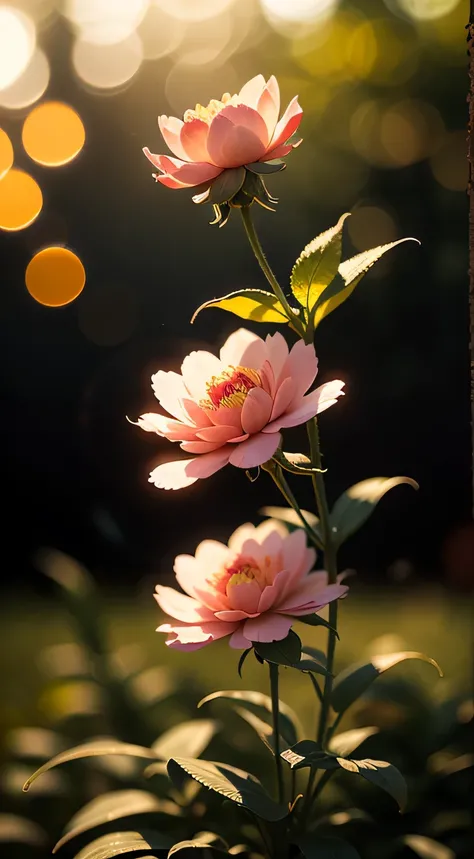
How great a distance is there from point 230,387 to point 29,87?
88.2 inches

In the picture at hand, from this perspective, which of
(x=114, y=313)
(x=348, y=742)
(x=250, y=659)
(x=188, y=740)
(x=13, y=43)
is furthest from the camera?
(x=114, y=313)

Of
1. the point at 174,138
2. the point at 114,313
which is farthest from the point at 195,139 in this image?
the point at 114,313

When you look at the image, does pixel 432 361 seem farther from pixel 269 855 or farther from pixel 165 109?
pixel 269 855

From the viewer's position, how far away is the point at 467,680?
1264 mm

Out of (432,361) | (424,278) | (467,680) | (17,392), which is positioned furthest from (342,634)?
(17,392)

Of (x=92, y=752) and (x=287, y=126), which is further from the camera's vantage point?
(x=92, y=752)

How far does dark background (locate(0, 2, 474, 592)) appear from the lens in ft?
9.07

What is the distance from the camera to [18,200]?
8.48ft

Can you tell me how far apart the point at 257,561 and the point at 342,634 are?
139 cm

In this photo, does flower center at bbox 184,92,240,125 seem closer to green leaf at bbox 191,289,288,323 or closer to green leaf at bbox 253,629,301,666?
green leaf at bbox 191,289,288,323

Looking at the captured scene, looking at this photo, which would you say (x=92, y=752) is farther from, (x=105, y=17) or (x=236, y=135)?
(x=105, y=17)

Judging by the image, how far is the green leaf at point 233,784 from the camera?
669 mm

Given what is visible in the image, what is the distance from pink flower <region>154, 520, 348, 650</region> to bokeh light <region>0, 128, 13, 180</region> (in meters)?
1.99

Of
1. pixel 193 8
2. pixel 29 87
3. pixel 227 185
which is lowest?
pixel 227 185
